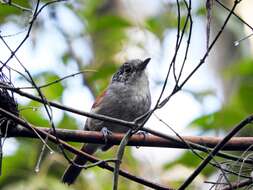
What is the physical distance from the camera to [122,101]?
464 cm

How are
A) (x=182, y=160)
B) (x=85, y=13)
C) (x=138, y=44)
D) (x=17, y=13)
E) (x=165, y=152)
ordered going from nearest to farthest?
(x=182, y=160)
(x=17, y=13)
(x=138, y=44)
(x=85, y=13)
(x=165, y=152)

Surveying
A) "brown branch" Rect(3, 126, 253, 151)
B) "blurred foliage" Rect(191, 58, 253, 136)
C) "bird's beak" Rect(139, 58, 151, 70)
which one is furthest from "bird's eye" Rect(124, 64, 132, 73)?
"brown branch" Rect(3, 126, 253, 151)

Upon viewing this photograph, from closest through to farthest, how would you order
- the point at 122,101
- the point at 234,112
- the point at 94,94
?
1. the point at 234,112
2. the point at 122,101
3. the point at 94,94

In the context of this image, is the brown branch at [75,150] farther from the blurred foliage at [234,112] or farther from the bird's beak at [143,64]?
the bird's beak at [143,64]

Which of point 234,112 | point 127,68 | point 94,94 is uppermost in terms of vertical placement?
point 127,68

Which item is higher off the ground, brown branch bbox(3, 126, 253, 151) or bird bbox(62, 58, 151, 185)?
bird bbox(62, 58, 151, 185)

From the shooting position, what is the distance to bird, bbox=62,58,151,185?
4574mm

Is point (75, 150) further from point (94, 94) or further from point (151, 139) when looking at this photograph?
point (94, 94)

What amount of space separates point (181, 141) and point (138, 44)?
3210 mm

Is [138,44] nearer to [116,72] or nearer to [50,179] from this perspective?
[116,72]

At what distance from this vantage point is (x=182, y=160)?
4.44 meters

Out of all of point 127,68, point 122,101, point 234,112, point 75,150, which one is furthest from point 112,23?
point 75,150

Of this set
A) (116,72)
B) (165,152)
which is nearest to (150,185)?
(116,72)

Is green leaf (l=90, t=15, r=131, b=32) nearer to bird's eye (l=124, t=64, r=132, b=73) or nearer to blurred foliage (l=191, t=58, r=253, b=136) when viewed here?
bird's eye (l=124, t=64, r=132, b=73)
